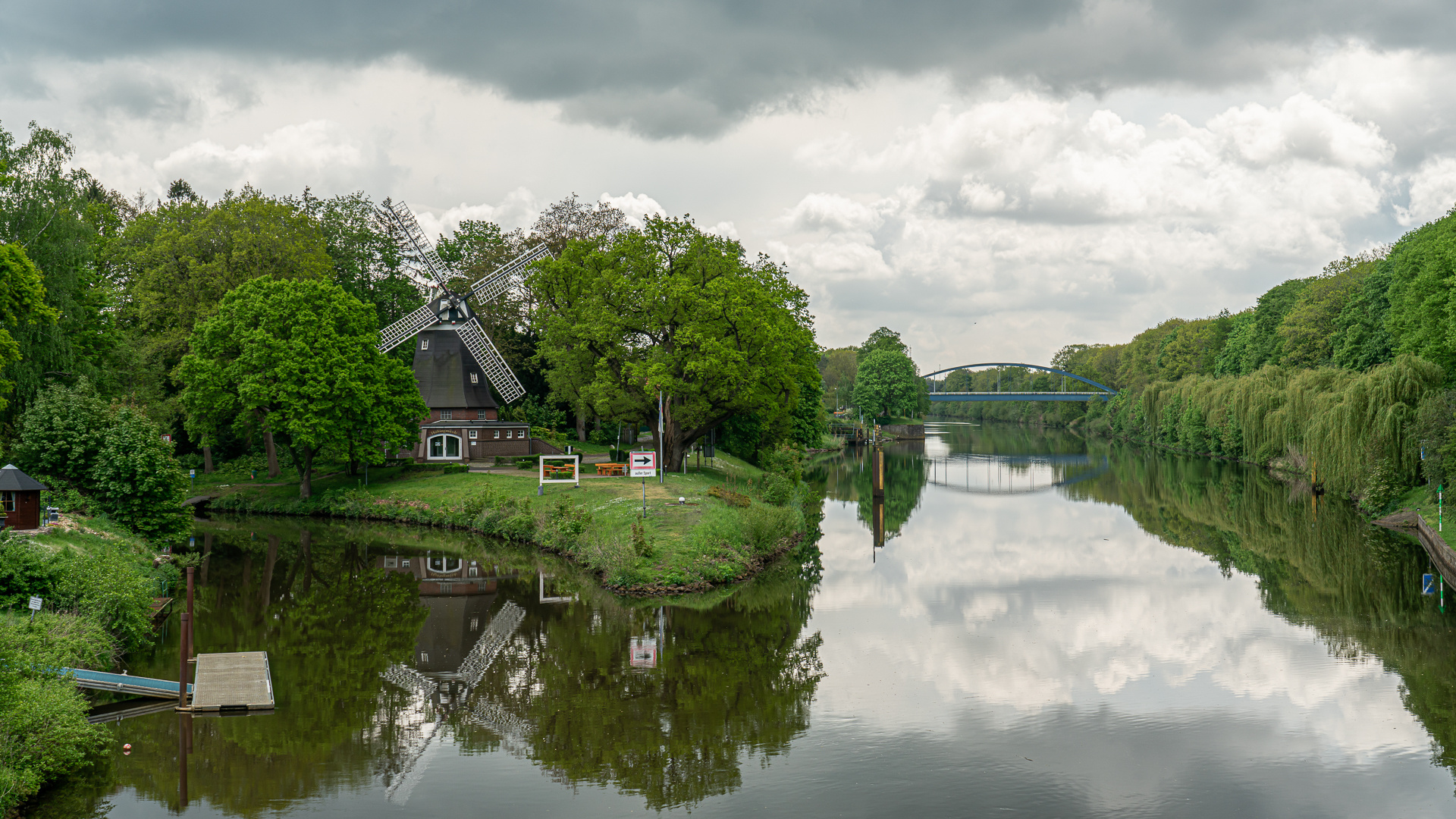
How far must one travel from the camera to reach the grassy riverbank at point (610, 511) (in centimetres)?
2741

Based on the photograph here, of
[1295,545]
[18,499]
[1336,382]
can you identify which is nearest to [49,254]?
[18,499]

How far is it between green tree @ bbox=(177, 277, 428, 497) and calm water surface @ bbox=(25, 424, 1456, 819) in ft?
25.9

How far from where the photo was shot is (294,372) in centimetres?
3950

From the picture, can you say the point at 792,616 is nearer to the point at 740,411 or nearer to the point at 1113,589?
the point at 1113,589

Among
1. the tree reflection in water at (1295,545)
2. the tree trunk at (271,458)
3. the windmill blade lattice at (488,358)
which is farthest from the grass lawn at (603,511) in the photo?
the tree reflection in water at (1295,545)

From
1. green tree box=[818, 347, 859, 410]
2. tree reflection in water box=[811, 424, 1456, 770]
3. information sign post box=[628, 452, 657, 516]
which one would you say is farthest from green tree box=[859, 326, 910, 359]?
information sign post box=[628, 452, 657, 516]

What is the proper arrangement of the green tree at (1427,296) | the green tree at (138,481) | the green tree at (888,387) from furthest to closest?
1. the green tree at (888,387)
2. the green tree at (1427,296)
3. the green tree at (138,481)

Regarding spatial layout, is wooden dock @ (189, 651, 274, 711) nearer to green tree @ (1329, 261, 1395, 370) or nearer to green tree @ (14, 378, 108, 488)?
green tree @ (14, 378, 108, 488)

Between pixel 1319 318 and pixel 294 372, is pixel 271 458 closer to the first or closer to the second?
pixel 294 372

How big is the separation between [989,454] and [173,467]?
69.8 meters

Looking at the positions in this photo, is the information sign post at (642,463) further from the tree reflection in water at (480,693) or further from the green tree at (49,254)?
the green tree at (49,254)

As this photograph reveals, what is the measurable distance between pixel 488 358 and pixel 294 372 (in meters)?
12.6

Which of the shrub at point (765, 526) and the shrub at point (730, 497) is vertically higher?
the shrub at point (730, 497)

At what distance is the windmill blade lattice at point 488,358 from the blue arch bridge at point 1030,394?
259 feet
